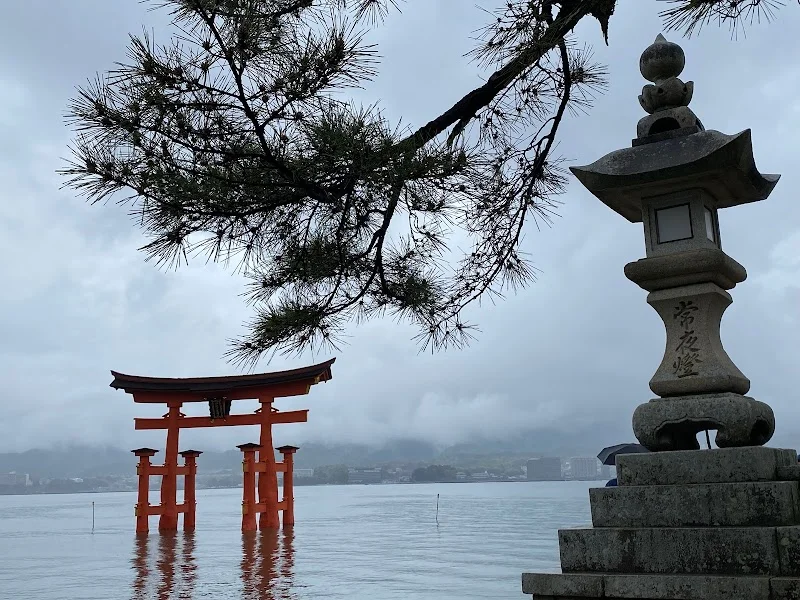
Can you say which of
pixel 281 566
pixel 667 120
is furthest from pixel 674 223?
pixel 281 566

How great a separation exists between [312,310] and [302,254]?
396mm

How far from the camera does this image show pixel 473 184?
12.6ft

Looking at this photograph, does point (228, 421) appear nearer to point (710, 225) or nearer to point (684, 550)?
point (710, 225)

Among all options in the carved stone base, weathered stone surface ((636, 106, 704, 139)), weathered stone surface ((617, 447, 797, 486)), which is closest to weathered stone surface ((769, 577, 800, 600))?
weathered stone surface ((617, 447, 797, 486))

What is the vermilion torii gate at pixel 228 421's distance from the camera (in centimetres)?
1373

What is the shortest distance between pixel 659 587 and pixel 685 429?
0.78 meters

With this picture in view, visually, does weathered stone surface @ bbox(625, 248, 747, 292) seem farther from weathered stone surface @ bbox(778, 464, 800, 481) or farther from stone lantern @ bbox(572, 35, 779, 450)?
weathered stone surface @ bbox(778, 464, 800, 481)

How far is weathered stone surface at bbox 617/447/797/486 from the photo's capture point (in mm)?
3203

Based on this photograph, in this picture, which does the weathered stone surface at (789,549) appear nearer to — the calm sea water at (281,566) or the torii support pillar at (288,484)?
the calm sea water at (281,566)

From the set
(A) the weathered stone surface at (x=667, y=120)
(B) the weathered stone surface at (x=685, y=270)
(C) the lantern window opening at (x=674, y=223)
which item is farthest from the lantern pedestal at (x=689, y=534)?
(A) the weathered stone surface at (x=667, y=120)

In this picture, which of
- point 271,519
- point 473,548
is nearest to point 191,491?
point 271,519

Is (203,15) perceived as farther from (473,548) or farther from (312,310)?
(473,548)

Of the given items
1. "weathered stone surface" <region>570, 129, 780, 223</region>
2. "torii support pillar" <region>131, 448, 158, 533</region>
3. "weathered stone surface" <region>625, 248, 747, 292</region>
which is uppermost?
"weathered stone surface" <region>570, 129, 780, 223</region>

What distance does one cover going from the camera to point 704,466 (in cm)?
330
